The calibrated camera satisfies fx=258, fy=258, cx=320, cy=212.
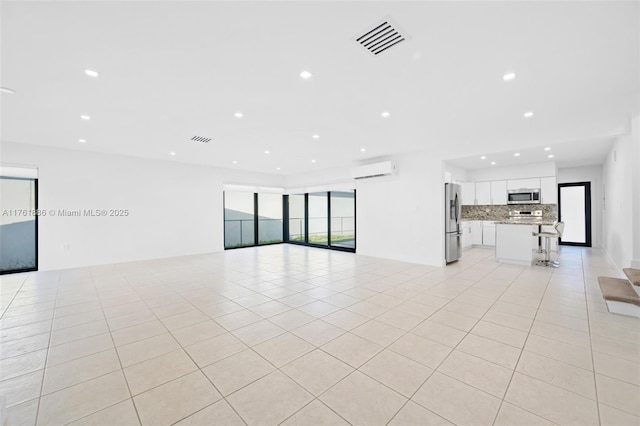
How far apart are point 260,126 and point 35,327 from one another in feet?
12.8

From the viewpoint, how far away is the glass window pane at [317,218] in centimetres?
949

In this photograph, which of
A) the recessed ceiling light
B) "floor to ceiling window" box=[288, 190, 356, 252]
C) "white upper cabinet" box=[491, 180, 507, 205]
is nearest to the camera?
the recessed ceiling light

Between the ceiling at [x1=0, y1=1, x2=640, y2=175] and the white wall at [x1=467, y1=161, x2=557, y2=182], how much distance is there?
2321 mm

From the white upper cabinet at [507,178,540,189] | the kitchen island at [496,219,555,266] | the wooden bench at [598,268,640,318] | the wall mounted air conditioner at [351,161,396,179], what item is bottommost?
the wooden bench at [598,268,640,318]

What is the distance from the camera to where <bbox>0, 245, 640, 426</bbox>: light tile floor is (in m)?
1.69

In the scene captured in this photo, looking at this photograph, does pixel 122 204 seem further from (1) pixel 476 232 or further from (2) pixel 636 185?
(1) pixel 476 232

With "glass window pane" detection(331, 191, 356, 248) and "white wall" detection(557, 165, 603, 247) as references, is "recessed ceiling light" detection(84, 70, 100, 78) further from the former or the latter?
"white wall" detection(557, 165, 603, 247)

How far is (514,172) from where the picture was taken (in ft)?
25.3

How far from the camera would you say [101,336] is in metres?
2.74

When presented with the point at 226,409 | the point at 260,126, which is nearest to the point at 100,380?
the point at 226,409

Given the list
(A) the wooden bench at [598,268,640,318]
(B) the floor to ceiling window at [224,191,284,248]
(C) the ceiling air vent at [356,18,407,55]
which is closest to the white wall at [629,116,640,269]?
(A) the wooden bench at [598,268,640,318]

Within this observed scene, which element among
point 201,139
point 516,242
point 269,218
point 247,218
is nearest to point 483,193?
point 516,242

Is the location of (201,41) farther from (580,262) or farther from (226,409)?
(580,262)

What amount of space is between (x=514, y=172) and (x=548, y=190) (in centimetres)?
96
